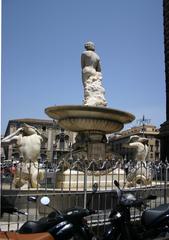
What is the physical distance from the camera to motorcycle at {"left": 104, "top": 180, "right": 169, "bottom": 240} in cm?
466

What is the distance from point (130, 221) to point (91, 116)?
7364 millimetres

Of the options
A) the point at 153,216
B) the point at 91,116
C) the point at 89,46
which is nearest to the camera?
the point at 153,216

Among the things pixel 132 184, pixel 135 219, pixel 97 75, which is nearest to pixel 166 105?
pixel 97 75

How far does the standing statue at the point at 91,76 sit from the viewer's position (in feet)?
46.8

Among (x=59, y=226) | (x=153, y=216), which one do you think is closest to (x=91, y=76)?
(x=153, y=216)

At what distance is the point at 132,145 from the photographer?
40.2 ft

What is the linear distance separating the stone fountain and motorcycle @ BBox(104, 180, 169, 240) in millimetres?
6350

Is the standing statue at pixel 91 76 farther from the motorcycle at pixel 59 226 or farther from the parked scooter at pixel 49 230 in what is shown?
the parked scooter at pixel 49 230

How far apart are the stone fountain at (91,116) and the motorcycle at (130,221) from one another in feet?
20.8

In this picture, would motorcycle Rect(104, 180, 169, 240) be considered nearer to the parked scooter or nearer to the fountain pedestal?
the parked scooter

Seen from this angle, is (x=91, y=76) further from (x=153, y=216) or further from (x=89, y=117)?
(x=153, y=216)

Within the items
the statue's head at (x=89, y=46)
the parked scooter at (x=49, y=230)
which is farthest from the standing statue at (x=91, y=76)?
the parked scooter at (x=49, y=230)

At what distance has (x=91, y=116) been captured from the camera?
1209 cm

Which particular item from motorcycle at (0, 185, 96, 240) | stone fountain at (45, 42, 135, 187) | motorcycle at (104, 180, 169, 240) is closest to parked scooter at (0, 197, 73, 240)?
motorcycle at (0, 185, 96, 240)
